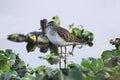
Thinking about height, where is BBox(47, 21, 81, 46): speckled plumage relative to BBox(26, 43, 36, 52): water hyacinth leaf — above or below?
above

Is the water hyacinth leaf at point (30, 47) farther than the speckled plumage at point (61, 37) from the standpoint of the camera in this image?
Yes

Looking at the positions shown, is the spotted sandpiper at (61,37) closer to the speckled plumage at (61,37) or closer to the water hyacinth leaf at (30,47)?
the speckled plumage at (61,37)

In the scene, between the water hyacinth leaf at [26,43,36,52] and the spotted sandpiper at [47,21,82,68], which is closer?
the spotted sandpiper at [47,21,82,68]

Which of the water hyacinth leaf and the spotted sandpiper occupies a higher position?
the spotted sandpiper

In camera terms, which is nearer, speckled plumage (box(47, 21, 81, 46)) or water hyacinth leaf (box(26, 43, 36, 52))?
speckled plumage (box(47, 21, 81, 46))

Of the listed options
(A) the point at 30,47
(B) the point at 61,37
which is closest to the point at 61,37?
(B) the point at 61,37

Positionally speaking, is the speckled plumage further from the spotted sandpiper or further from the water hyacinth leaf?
the water hyacinth leaf

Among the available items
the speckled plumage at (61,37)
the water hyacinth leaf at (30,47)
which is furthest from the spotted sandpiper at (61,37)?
the water hyacinth leaf at (30,47)

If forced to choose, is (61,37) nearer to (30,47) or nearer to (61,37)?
(61,37)

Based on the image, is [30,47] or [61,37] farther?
[30,47]

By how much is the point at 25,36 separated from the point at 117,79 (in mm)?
4936

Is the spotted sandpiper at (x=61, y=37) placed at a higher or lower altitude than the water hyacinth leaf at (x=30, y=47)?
higher

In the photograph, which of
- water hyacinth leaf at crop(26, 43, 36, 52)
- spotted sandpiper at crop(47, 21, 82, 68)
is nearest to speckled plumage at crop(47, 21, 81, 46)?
A: spotted sandpiper at crop(47, 21, 82, 68)

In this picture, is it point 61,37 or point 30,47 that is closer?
point 61,37
